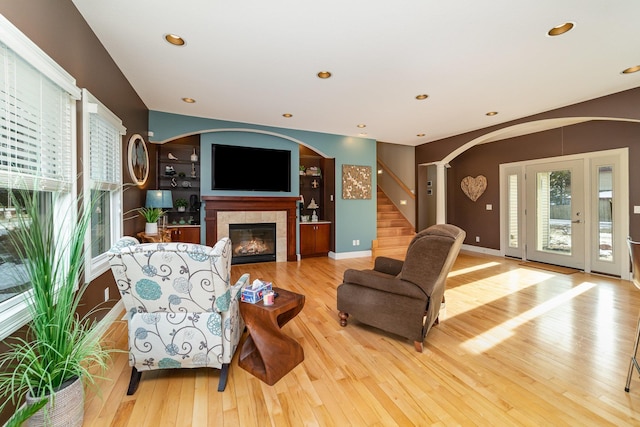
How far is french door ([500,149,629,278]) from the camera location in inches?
175

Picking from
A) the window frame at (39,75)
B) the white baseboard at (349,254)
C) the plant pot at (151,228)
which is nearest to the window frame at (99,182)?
the window frame at (39,75)

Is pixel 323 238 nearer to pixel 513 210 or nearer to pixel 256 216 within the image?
pixel 256 216

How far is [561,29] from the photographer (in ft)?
7.47

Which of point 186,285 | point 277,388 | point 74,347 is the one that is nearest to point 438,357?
point 277,388

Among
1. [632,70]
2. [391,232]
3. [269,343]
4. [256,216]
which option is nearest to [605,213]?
[632,70]

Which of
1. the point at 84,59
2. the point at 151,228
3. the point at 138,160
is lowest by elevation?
the point at 151,228

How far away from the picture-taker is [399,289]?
7.63ft

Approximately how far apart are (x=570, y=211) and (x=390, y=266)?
14.3ft

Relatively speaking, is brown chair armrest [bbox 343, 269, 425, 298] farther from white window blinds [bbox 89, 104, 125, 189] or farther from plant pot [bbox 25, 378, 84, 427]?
white window blinds [bbox 89, 104, 125, 189]

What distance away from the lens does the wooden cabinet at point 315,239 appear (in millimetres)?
5898

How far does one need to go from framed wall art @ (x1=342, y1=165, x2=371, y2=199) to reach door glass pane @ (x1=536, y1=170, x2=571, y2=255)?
11.0ft

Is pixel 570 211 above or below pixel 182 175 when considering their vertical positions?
below

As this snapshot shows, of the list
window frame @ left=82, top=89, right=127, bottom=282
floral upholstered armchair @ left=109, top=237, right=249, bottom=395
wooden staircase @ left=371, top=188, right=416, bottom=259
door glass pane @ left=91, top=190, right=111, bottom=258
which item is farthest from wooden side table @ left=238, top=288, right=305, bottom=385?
wooden staircase @ left=371, top=188, right=416, bottom=259

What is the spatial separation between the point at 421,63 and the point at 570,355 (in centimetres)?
292
